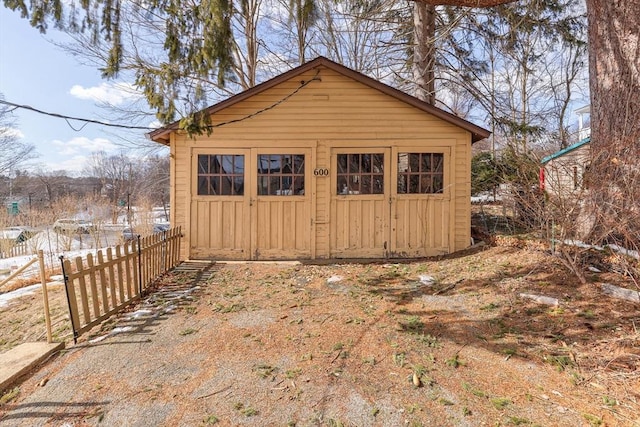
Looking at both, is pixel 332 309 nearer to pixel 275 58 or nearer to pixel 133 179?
pixel 275 58

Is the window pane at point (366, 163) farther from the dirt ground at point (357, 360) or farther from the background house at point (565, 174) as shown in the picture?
the background house at point (565, 174)

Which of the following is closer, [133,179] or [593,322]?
[593,322]

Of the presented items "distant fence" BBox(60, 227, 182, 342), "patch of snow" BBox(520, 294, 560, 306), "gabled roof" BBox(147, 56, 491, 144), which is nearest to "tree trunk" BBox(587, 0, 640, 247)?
"patch of snow" BBox(520, 294, 560, 306)

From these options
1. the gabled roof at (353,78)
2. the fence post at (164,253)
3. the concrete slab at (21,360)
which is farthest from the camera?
the gabled roof at (353,78)

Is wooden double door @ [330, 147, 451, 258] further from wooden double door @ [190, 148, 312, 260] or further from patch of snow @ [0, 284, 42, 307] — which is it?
patch of snow @ [0, 284, 42, 307]

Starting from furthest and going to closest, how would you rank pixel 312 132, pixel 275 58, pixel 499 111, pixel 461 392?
pixel 275 58
pixel 499 111
pixel 312 132
pixel 461 392

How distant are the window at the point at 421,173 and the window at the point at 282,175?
2.10m

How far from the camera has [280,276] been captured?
5.78 m

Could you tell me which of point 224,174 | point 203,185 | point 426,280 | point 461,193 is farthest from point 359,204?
point 203,185

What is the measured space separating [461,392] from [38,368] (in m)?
3.48

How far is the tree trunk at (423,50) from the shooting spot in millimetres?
10086

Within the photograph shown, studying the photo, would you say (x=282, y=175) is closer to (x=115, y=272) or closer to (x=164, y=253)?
(x=164, y=253)

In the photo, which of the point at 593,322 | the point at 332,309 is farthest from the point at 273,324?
the point at 593,322

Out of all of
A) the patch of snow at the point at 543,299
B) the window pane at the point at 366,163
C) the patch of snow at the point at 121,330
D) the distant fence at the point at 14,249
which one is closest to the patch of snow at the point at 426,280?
the patch of snow at the point at 543,299
